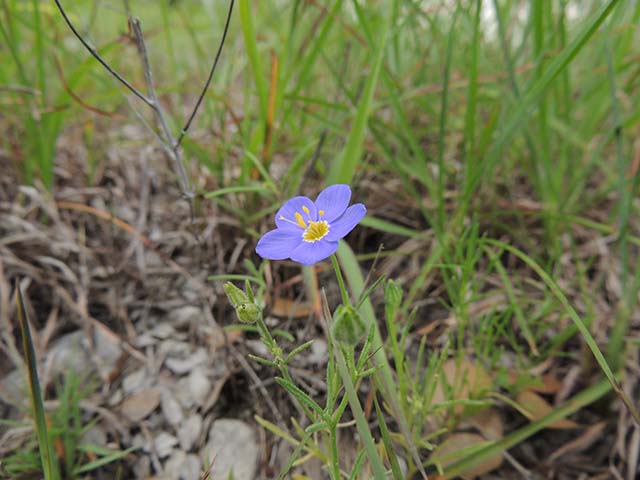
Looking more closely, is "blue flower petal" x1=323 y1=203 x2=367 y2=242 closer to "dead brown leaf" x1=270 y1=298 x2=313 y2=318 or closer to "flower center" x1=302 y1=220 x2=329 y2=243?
"flower center" x1=302 y1=220 x2=329 y2=243

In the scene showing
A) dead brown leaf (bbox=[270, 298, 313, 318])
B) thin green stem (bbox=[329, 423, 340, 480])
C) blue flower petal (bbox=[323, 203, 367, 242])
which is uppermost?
blue flower petal (bbox=[323, 203, 367, 242])

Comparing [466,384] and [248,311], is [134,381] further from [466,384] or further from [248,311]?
[466,384]

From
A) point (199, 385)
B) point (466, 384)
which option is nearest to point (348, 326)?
point (466, 384)

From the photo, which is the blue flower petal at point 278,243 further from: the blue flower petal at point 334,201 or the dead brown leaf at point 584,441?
the dead brown leaf at point 584,441

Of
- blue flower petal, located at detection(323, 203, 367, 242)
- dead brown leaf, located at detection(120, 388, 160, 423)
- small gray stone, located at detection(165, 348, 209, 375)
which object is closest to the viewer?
blue flower petal, located at detection(323, 203, 367, 242)

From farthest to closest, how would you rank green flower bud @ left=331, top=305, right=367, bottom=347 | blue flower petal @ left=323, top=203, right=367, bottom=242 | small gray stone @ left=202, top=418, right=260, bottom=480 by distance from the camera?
1. small gray stone @ left=202, top=418, right=260, bottom=480
2. blue flower petal @ left=323, top=203, right=367, bottom=242
3. green flower bud @ left=331, top=305, right=367, bottom=347

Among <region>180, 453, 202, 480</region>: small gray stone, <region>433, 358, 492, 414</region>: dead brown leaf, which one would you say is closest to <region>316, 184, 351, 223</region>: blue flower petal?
<region>433, 358, 492, 414</region>: dead brown leaf
